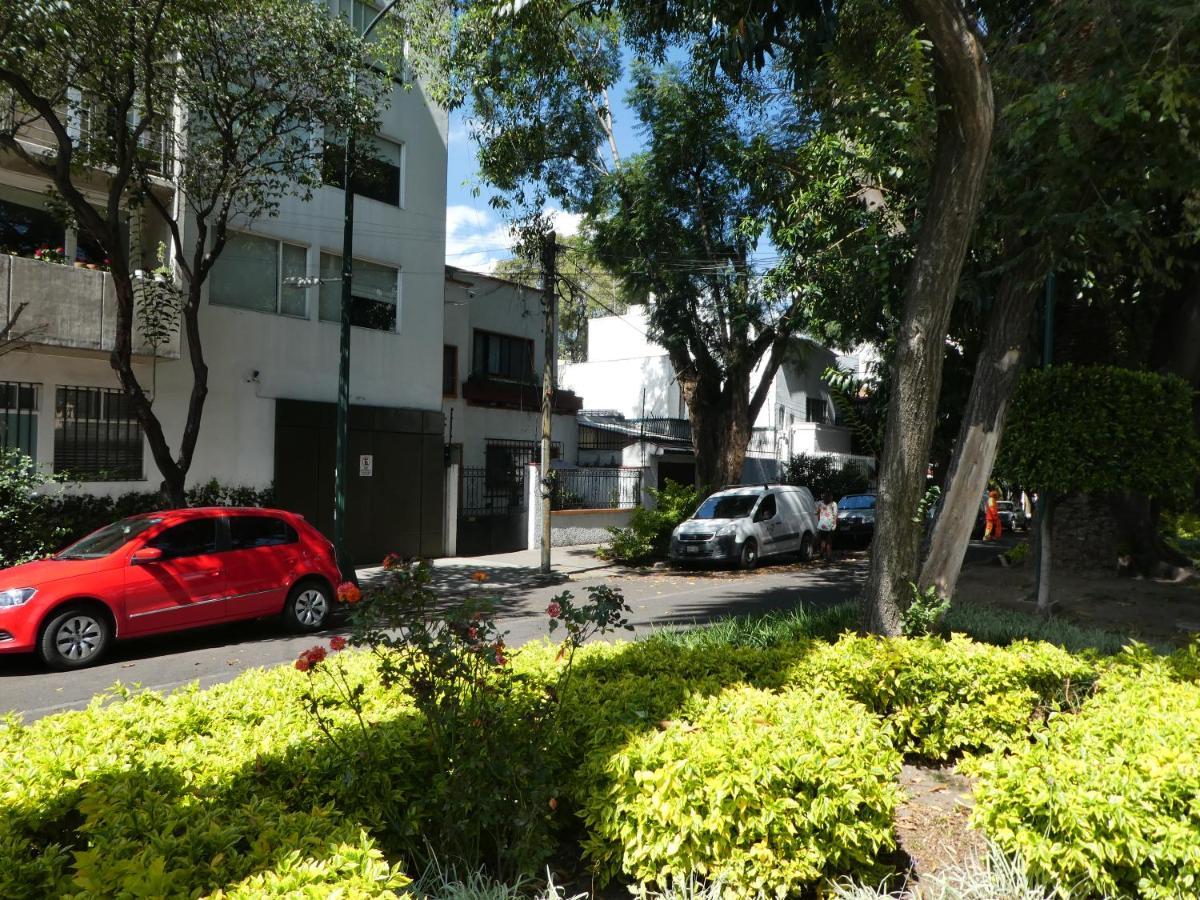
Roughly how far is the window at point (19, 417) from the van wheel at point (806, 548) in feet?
50.9

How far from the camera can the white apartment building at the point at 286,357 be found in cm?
1265

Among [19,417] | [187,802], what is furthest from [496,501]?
[187,802]

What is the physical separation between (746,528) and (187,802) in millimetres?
15576

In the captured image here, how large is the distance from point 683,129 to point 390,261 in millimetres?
6628

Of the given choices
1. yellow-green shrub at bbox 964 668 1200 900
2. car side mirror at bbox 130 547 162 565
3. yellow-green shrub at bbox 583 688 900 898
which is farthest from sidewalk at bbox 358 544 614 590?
yellow-green shrub at bbox 964 668 1200 900

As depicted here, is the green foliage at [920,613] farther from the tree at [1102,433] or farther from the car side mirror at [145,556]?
the car side mirror at [145,556]

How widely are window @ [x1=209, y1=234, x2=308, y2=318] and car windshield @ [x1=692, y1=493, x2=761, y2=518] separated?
9383 millimetres

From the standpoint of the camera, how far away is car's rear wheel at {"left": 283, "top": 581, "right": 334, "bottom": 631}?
35.1 feet

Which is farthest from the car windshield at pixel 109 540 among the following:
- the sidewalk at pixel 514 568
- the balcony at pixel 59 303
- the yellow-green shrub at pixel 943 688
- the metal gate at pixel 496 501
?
the metal gate at pixel 496 501

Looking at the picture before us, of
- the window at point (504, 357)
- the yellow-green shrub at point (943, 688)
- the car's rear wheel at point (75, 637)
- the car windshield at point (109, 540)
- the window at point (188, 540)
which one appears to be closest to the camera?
the yellow-green shrub at point (943, 688)

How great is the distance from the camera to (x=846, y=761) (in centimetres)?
375

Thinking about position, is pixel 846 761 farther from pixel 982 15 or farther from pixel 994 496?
pixel 994 496

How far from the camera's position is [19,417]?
12.7m

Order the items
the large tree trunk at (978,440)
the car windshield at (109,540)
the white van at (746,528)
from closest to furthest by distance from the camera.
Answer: the large tree trunk at (978,440) → the car windshield at (109,540) → the white van at (746,528)
